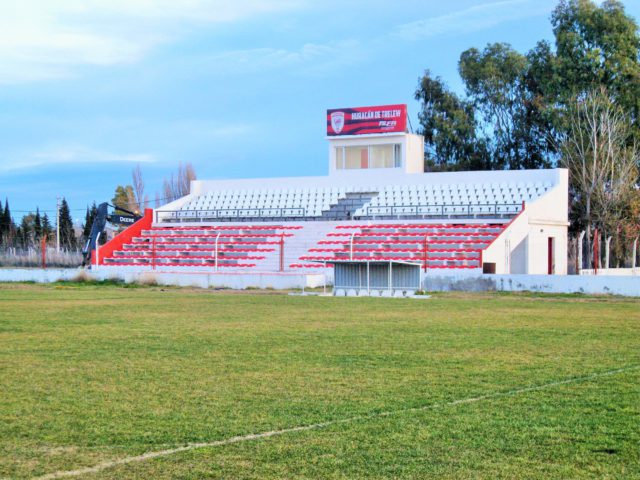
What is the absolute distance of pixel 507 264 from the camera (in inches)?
1357

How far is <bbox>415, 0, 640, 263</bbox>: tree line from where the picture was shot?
44.8 m

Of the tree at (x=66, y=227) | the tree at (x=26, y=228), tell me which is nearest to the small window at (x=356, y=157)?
the tree at (x=66, y=227)

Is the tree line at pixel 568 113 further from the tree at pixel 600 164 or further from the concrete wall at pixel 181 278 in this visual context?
the concrete wall at pixel 181 278

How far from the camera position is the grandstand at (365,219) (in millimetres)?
35938

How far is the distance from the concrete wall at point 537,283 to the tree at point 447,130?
1222 inches

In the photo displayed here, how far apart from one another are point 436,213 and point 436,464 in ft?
112

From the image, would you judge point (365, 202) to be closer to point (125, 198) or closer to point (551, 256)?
point (551, 256)

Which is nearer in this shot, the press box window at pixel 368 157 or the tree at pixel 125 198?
the press box window at pixel 368 157

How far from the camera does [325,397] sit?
30.3 feet

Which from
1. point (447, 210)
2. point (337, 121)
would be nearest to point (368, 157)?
point (337, 121)

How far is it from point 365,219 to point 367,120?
7629 mm

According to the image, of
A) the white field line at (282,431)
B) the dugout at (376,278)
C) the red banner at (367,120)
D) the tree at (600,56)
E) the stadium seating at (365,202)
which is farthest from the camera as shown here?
the tree at (600,56)

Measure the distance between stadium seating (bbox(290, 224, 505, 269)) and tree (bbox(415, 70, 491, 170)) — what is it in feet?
77.2

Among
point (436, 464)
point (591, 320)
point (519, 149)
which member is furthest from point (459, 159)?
point (436, 464)
